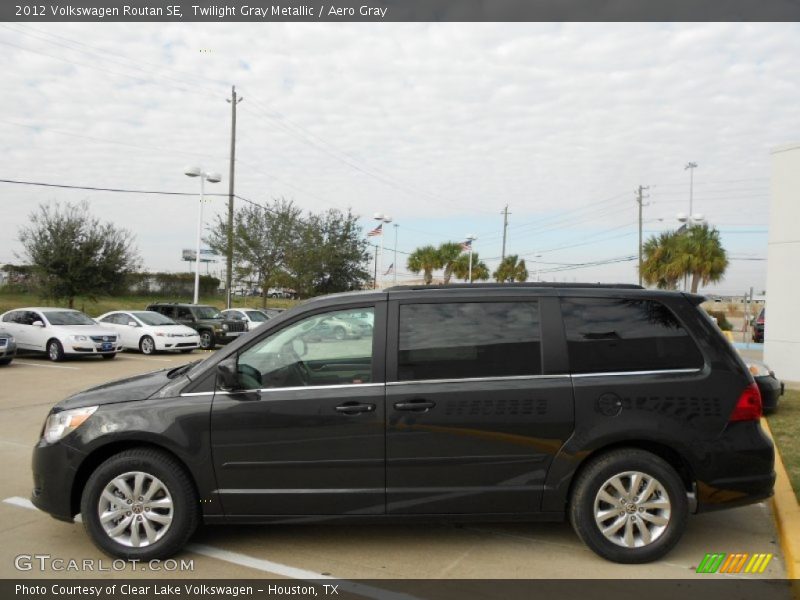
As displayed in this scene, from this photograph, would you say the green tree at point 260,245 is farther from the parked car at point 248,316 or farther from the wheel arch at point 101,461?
the wheel arch at point 101,461

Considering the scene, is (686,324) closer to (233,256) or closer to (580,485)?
(580,485)

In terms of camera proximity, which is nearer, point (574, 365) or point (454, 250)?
point (574, 365)

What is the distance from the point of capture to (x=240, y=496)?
418 cm

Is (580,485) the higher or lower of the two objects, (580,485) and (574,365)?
the lower

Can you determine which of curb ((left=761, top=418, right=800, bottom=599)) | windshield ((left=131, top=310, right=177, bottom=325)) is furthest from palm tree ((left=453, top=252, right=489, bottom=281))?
curb ((left=761, top=418, right=800, bottom=599))

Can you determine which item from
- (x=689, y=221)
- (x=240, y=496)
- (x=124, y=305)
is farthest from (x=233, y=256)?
(x=240, y=496)

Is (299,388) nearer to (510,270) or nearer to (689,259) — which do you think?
(689,259)

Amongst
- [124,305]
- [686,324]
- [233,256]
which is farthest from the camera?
[124,305]

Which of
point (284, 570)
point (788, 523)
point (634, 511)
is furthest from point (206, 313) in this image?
point (788, 523)

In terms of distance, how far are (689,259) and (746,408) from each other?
37.9m

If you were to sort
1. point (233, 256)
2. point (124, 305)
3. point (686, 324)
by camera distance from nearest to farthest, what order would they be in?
point (686, 324)
point (233, 256)
point (124, 305)

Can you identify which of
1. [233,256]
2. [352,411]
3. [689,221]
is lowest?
[352,411]

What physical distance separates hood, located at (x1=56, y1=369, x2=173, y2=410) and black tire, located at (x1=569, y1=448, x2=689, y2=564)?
2936mm
